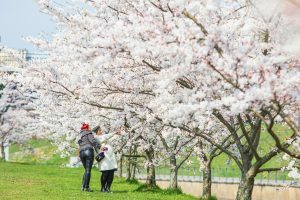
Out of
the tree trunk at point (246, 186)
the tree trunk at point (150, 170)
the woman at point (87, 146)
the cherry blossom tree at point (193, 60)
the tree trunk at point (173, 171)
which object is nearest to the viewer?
the cherry blossom tree at point (193, 60)

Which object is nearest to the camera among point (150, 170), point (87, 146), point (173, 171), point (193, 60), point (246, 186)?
point (193, 60)

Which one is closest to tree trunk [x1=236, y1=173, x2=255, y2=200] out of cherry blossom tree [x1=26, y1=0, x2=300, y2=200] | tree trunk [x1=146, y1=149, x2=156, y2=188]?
cherry blossom tree [x1=26, y1=0, x2=300, y2=200]

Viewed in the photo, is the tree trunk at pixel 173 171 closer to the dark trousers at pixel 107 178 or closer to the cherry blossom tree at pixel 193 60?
the dark trousers at pixel 107 178

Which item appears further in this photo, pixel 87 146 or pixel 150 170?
pixel 150 170

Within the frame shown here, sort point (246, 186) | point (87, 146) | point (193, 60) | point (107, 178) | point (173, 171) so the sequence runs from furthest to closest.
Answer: point (173, 171) < point (107, 178) < point (87, 146) < point (246, 186) < point (193, 60)

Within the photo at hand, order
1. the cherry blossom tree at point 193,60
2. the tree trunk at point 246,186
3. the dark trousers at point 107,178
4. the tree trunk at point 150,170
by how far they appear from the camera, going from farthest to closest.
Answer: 1. the tree trunk at point 150,170
2. the dark trousers at point 107,178
3. the tree trunk at point 246,186
4. the cherry blossom tree at point 193,60

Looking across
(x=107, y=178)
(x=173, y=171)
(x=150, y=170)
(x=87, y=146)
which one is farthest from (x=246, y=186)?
(x=173, y=171)

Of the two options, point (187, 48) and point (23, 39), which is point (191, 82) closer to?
point (187, 48)

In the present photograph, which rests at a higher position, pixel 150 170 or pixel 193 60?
pixel 193 60

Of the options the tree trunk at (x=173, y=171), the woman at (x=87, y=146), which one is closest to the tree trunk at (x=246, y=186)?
the woman at (x=87, y=146)

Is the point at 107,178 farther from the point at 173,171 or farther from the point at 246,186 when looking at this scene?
the point at 246,186

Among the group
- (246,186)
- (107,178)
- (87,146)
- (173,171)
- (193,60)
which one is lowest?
(246,186)

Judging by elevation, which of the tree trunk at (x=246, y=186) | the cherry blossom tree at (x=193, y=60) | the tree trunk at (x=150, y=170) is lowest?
the tree trunk at (x=246, y=186)

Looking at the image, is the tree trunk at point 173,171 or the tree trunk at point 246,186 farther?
the tree trunk at point 173,171
